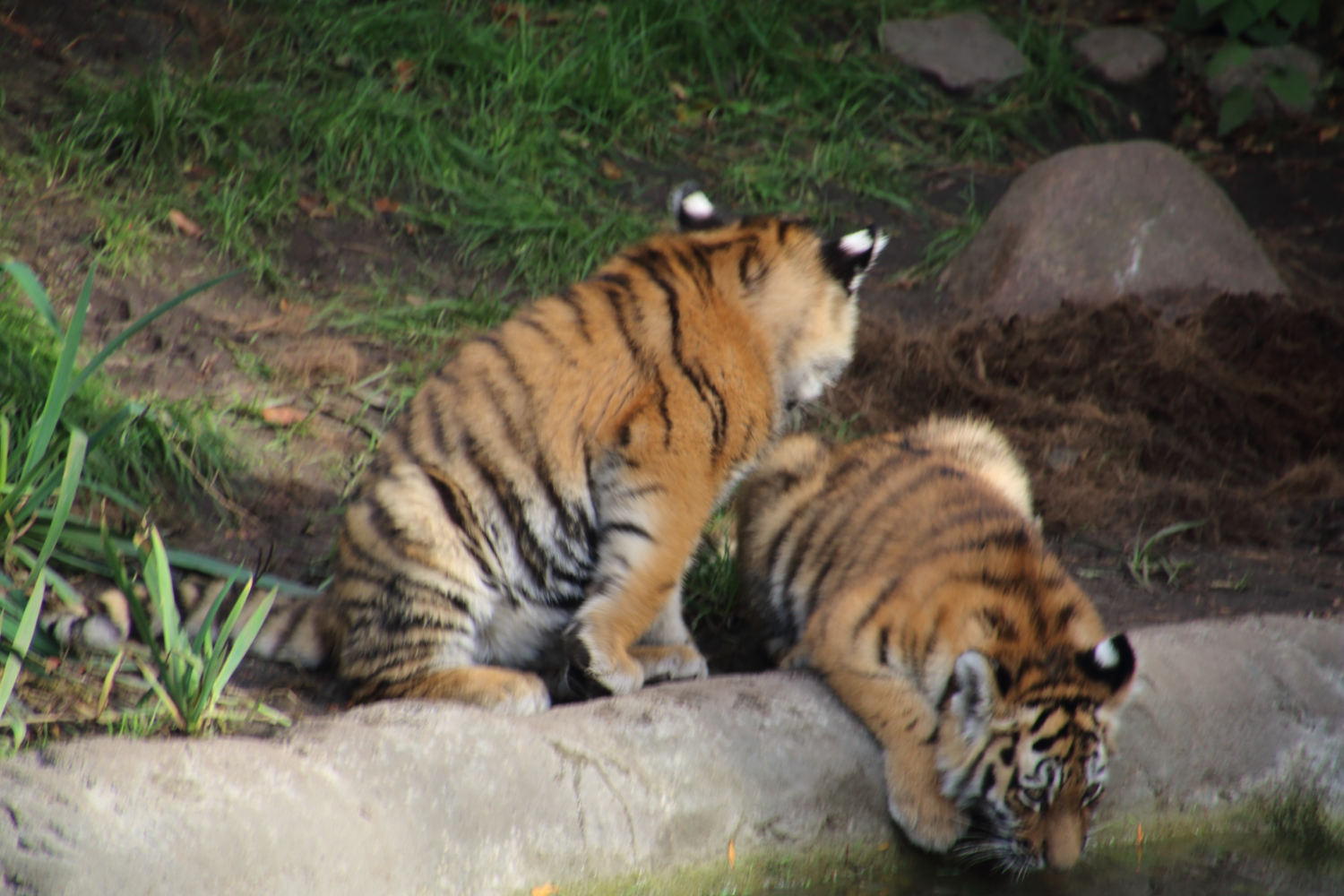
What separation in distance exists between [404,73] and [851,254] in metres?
3.68

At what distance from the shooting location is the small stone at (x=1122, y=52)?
8.13 m

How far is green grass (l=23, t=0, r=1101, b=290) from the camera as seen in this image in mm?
5457

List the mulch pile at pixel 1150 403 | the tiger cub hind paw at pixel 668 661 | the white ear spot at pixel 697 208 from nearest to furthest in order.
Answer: the tiger cub hind paw at pixel 668 661, the white ear spot at pixel 697 208, the mulch pile at pixel 1150 403

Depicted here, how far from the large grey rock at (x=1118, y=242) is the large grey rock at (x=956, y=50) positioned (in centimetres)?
156

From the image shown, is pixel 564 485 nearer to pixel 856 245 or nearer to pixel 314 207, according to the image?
pixel 856 245

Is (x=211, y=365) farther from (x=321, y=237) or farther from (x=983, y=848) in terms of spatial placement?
(x=983, y=848)

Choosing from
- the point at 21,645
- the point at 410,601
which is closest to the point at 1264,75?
the point at 410,601

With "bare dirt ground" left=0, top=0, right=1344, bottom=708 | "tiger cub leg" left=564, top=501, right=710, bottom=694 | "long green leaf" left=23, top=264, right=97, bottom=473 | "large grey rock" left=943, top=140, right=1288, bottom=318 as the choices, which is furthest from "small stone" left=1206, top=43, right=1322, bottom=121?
"long green leaf" left=23, top=264, right=97, bottom=473

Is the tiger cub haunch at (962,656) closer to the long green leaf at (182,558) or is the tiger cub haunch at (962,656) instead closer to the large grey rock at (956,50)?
the long green leaf at (182,558)

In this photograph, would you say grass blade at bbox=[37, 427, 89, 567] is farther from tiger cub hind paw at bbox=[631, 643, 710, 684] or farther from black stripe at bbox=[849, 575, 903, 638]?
black stripe at bbox=[849, 575, 903, 638]

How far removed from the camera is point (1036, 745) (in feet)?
8.91

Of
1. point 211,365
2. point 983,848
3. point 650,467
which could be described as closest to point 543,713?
point 650,467

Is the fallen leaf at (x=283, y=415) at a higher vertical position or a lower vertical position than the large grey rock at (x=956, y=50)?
higher

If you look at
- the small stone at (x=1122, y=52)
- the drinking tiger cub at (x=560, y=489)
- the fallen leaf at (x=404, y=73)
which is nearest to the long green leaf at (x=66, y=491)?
the drinking tiger cub at (x=560, y=489)
